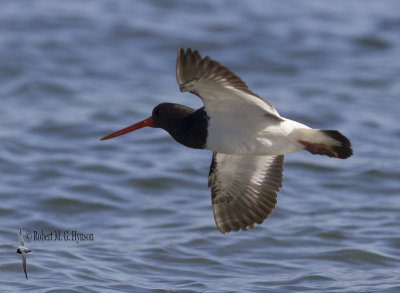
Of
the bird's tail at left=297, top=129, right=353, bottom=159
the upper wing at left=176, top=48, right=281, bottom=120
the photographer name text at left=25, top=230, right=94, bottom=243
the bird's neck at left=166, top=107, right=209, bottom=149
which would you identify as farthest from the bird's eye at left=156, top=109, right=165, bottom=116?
the photographer name text at left=25, top=230, right=94, bottom=243

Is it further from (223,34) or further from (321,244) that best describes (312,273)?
(223,34)

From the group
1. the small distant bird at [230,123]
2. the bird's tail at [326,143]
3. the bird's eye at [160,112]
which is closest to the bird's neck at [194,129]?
the small distant bird at [230,123]

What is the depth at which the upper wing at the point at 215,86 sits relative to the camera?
199 inches

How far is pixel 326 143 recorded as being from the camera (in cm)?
577

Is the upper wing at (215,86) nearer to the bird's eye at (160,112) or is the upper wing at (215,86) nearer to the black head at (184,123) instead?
the black head at (184,123)

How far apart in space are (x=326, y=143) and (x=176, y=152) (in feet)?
15.1

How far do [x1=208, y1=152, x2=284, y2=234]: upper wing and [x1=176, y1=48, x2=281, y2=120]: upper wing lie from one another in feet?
3.27

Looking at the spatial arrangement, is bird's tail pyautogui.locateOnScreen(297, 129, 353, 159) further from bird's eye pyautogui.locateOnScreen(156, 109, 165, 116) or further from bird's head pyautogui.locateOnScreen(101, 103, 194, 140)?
bird's eye pyautogui.locateOnScreen(156, 109, 165, 116)

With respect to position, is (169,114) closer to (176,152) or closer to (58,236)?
(58,236)

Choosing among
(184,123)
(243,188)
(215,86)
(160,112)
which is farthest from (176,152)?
(215,86)

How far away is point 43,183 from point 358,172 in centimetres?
382

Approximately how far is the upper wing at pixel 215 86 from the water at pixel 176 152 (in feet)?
5.56

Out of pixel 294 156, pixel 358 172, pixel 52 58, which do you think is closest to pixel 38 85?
pixel 52 58

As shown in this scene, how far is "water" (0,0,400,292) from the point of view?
7.02 meters
